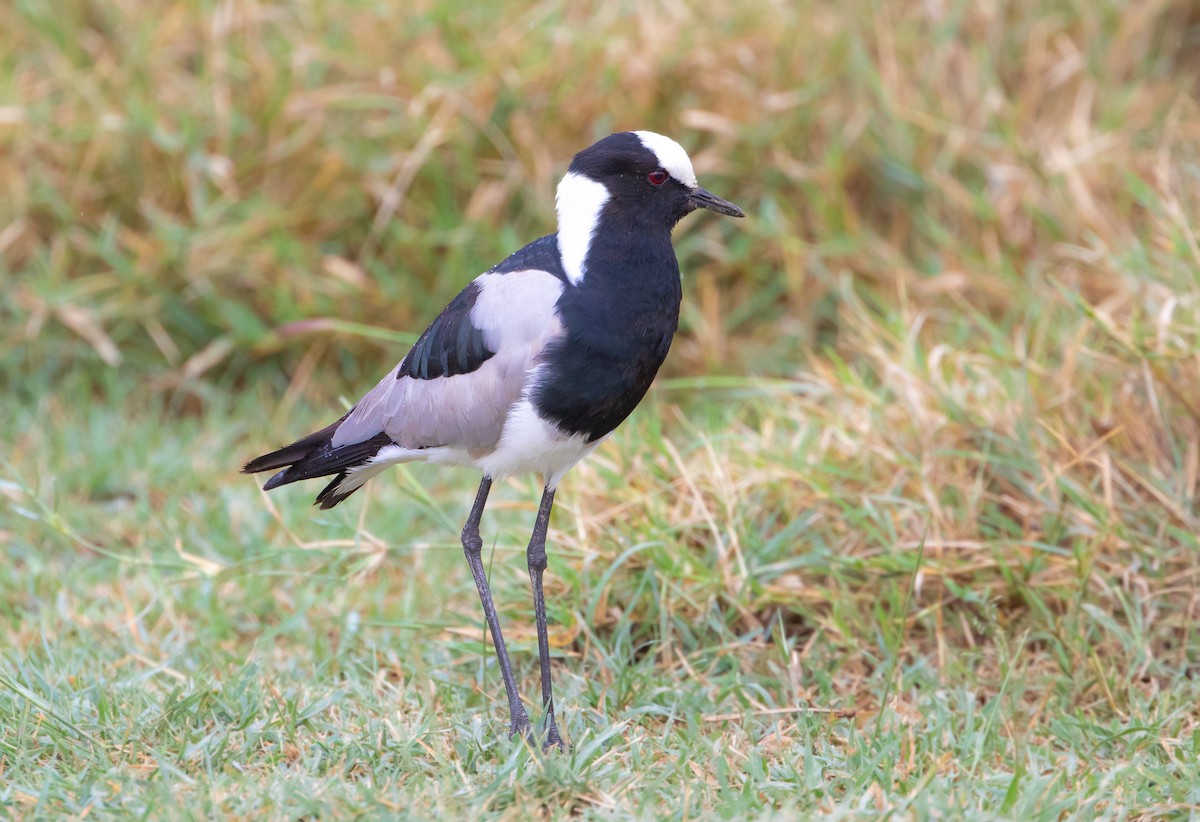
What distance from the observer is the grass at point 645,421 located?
117 inches


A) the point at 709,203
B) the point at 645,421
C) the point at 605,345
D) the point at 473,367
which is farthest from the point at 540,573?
the point at 645,421

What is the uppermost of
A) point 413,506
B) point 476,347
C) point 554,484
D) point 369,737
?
point 476,347

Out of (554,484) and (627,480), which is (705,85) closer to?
(627,480)

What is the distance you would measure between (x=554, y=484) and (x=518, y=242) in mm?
2400

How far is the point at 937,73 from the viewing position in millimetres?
5656

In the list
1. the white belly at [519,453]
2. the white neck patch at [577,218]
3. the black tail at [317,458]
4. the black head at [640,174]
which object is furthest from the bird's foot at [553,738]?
the black head at [640,174]

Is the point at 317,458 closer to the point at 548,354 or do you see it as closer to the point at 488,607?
the point at 488,607

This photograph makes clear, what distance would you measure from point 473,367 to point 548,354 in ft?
0.72

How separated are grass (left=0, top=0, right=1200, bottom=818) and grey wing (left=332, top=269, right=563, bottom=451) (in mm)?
588

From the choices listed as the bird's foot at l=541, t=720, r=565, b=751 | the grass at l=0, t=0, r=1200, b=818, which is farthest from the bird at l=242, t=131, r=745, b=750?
the grass at l=0, t=0, r=1200, b=818

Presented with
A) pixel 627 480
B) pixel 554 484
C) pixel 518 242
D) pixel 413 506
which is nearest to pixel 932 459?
pixel 627 480

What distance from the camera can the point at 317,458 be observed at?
3.28m

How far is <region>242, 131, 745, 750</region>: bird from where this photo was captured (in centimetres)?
295

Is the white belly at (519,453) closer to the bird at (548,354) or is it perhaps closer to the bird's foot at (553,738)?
the bird at (548,354)
